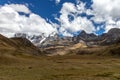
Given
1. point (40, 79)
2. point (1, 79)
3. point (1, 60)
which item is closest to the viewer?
point (1, 79)

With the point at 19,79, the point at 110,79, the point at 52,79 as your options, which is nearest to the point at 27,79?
the point at 19,79

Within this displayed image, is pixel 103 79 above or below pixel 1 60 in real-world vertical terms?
below

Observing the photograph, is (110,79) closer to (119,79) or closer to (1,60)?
(119,79)

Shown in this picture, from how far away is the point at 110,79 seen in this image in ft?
202

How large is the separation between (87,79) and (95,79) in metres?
2.08

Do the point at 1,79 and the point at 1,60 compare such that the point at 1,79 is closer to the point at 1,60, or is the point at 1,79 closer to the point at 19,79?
the point at 19,79

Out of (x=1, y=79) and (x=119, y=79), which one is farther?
(x=119, y=79)

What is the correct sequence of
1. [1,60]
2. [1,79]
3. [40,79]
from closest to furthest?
1. [1,79]
2. [40,79]
3. [1,60]

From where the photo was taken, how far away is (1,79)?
5569 cm

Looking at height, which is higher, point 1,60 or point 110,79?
point 1,60

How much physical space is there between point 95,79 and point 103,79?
2.05m

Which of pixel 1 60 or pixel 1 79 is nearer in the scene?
pixel 1 79

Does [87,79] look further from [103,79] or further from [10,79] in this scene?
[10,79]

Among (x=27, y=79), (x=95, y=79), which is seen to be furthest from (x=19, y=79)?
(x=95, y=79)
